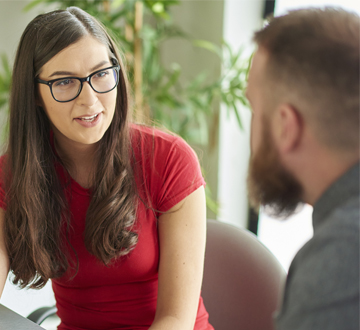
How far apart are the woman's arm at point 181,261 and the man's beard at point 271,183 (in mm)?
508

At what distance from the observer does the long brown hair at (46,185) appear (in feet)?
3.80

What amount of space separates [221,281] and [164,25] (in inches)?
67.2

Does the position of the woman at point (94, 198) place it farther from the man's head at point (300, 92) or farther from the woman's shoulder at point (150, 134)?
the man's head at point (300, 92)

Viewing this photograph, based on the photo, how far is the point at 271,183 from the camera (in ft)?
2.09

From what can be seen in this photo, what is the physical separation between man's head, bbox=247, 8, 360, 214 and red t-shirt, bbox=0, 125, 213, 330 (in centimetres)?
57

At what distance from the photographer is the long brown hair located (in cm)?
116

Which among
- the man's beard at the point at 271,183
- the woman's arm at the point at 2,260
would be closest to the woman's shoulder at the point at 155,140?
the woman's arm at the point at 2,260

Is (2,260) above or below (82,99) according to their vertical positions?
below

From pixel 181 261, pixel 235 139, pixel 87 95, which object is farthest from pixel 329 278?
pixel 235 139

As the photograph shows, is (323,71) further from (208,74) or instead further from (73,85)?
(208,74)

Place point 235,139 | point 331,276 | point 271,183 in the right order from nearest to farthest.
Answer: point 331,276, point 271,183, point 235,139

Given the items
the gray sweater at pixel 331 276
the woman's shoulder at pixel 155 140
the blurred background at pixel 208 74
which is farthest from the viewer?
the blurred background at pixel 208 74

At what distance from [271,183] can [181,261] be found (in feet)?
1.89

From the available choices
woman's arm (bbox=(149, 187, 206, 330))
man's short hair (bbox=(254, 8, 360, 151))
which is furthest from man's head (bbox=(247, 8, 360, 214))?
woman's arm (bbox=(149, 187, 206, 330))
